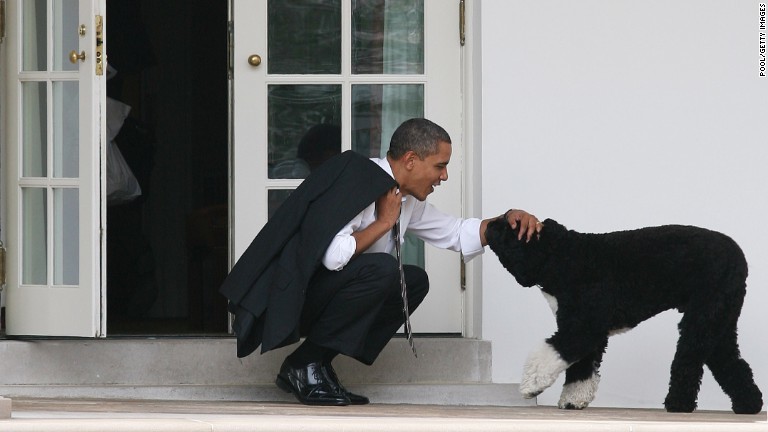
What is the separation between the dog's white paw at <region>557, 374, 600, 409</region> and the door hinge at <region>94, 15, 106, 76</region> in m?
2.05

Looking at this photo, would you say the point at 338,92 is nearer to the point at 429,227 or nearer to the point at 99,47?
the point at 429,227

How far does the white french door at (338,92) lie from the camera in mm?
5004

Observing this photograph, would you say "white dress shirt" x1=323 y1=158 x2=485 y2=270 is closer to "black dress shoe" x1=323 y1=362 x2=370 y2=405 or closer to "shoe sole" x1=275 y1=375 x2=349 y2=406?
"black dress shoe" x1=323 y1=362 x2=370 y2=405

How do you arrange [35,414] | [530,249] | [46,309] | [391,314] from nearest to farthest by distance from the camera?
[35,414] < [530,249] < [391,314] < [46,309]

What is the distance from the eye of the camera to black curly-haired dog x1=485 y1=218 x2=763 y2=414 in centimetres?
394

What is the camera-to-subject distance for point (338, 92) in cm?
504

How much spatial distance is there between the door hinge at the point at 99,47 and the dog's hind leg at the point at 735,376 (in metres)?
2.40

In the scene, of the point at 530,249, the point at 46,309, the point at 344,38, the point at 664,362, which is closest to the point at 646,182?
the point at 664,362

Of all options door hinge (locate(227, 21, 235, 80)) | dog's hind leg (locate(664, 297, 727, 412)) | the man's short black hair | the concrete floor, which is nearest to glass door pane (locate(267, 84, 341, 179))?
door hinge (locate(227, 21, 235, 80))

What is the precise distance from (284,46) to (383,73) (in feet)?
1.32

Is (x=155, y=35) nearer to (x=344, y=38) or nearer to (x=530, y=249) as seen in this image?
(x=344, y=38)

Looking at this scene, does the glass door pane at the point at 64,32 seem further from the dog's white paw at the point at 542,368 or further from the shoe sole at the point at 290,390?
the dog's white paw at the point at 542,368

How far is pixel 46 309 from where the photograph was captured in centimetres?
483

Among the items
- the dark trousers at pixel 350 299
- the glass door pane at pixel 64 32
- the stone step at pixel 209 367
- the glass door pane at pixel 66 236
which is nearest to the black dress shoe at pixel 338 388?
the dark trousers at pixel 350 299
